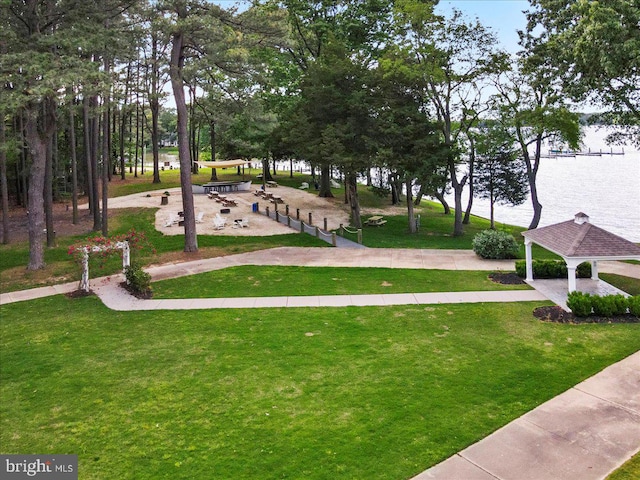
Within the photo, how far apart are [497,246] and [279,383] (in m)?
13.7

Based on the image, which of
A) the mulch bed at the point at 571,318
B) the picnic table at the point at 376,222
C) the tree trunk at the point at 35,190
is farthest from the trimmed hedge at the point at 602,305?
the picnic table at the point at 376,222

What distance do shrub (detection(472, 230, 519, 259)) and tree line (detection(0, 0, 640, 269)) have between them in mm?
6440

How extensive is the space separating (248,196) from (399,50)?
1708 cm

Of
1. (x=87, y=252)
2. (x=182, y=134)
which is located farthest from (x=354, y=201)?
(x=87, y=252)

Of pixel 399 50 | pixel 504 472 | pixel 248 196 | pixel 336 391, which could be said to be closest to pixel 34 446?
pixel 336 391

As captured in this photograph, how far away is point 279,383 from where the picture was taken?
8883 millimetres

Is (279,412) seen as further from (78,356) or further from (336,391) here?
(78,356)

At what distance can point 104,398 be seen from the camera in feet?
27.8

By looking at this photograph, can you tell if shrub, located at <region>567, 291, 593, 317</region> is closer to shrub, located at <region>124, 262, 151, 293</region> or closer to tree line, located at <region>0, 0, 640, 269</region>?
tree line, located at <region>0, 0, 640, 269</region>

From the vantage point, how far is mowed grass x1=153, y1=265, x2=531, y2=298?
15.0 metres

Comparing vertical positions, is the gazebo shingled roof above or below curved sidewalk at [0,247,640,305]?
above

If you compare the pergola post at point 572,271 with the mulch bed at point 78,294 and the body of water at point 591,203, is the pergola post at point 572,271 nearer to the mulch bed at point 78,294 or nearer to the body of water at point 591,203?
the mulch bed at point 78,294

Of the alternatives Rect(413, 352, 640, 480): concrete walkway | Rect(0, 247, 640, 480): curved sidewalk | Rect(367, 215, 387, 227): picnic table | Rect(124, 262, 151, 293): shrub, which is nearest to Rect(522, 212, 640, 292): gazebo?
Rect(0, 247, 640, 480): curved sidewalk

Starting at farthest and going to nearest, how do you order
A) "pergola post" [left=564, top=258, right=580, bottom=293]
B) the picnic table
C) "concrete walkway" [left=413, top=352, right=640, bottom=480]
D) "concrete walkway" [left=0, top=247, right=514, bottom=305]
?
1. the picnic table
2. "concrete walkway" [left=0, top=247, right=514, bottom=305]
3. "pergola post" [left=564, top=258, right=580, bottom=293]
4. "concrete walkway" [left=413, top=352, right=640, bottom=480]
